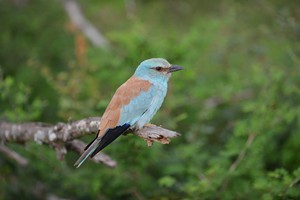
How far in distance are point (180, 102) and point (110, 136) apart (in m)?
2.55

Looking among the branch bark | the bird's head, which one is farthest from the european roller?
the branch bark

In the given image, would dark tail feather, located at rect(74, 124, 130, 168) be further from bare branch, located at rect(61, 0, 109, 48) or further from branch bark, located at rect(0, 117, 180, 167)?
bare branch, located at rect(61, 0, 109, 48)

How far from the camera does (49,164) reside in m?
7.13

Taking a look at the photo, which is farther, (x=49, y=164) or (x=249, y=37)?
(x=249, y=37)

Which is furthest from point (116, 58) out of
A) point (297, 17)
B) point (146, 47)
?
point (297, 17)

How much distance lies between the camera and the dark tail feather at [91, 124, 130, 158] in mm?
5145

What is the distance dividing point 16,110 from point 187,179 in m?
2.03

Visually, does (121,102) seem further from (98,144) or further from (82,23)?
(82,23)

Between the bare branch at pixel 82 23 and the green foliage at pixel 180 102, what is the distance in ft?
0.69

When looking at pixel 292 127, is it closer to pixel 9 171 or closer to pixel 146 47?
pixel 146 47

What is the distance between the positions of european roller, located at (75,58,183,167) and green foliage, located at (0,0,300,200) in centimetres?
79

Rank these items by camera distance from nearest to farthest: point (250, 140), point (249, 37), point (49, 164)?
point (250, 140) < point (49, 164) < point (249, 37)

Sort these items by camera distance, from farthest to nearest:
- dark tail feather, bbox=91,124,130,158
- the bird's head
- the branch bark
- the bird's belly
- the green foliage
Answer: the green foliage → the bird's head → the bird's belly → dark tail feather, bbox=91,124,130,158 → the branch bark

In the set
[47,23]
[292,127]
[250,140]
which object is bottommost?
[250,140]
